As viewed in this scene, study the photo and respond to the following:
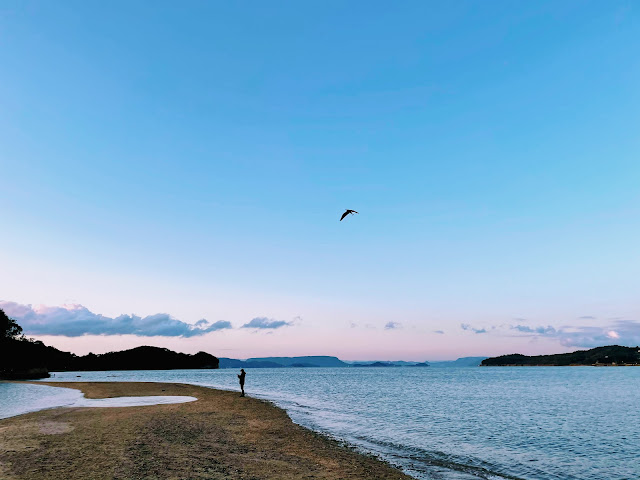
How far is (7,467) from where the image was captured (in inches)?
597

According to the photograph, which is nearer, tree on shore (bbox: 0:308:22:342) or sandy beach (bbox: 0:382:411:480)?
sandy beach (bbox: 0:382:411:480)

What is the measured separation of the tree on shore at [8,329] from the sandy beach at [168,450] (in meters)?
142

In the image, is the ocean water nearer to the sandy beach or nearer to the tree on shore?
the sandy beach

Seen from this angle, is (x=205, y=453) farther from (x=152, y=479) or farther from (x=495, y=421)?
(x=495, y=421)

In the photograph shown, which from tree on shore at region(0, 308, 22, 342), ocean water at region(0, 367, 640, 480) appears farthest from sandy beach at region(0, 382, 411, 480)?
tree on shore at region(0, 308, 22, 342)

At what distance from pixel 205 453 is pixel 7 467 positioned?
755 centimetres

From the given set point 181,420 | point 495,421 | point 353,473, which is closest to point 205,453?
point 353,473

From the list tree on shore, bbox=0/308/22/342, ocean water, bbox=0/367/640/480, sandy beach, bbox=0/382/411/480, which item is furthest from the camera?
tree on shore, bbox=0/308/22/342

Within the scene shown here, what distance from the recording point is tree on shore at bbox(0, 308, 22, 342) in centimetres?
13923

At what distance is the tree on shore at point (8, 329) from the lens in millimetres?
139225

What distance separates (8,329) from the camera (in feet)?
483

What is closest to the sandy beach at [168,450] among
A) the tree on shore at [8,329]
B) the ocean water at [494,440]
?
the ocean water at [494,440]

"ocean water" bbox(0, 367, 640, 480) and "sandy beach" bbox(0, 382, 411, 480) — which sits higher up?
"sandy beach" bbox(0, 382, 411, 480)

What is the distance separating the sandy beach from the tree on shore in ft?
466
